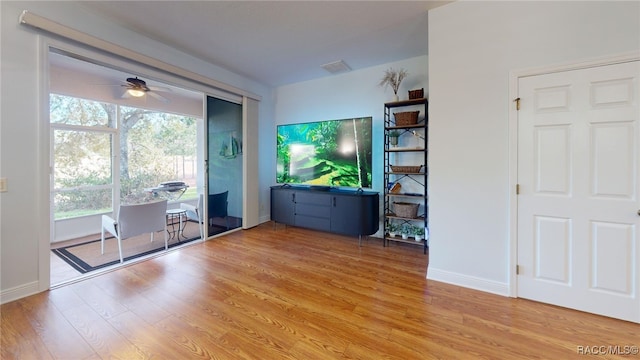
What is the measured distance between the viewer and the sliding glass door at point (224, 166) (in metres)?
3.80

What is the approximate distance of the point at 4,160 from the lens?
2.01 metres

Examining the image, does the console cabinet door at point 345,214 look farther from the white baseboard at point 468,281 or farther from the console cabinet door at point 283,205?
the white baseboard at point 468,281

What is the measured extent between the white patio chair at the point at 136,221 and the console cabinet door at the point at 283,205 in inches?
64.1

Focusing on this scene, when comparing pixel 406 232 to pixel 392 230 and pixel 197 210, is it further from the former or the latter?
pixel 197 210

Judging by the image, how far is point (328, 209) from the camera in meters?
3.74

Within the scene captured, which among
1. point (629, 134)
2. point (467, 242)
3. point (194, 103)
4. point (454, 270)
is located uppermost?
point (194, 103)

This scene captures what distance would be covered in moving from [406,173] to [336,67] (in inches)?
77.5

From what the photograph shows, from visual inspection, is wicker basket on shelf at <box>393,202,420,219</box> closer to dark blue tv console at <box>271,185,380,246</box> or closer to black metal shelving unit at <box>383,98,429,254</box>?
black metal shelving unit at <box>383,98,429,254</box>

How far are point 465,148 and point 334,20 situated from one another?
1.89m

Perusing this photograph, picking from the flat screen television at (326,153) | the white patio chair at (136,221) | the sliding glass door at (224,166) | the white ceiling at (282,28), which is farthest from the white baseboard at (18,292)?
the flat screen television at (326,153)

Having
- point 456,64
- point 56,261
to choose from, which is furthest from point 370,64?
point 56,261

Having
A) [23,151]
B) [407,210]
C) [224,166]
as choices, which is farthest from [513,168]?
[23,151]

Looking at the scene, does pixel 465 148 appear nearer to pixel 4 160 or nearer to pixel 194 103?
pixel 4 160

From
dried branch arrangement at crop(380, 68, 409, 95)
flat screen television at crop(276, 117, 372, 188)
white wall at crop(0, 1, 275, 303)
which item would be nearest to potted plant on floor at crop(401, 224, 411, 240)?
flat screen television at crop(276, 117, 372, 188)
